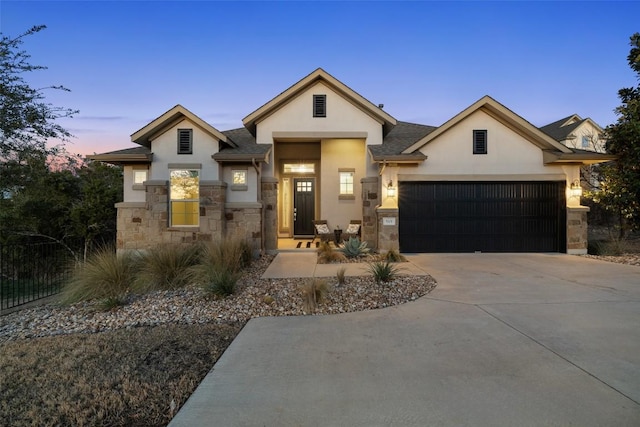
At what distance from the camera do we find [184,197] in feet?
37.5

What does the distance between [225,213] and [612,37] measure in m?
16.5

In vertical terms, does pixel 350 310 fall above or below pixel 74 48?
below

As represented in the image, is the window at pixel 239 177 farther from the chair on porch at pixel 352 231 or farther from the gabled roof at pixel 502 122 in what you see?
the gabled roof at pixel 502 122

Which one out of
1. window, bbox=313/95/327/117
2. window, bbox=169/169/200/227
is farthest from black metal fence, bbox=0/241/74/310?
window, bbox=313/95/327/117

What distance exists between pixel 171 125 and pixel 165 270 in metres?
6.09

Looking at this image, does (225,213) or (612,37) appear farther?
(612,37)

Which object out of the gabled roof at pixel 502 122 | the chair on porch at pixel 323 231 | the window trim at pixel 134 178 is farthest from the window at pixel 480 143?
the window trim at pixel 134 178

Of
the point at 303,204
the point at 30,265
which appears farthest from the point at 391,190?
the point at 30,265

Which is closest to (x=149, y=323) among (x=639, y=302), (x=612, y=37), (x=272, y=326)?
(x=272, y=326)

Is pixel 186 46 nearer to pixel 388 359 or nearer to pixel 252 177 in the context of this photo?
pixel 252 177

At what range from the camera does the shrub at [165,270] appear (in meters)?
7.17

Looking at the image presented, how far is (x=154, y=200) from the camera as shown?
443 inches

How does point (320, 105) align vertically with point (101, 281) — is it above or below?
above

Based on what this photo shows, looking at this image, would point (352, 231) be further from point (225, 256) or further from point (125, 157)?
point (125, 157)
